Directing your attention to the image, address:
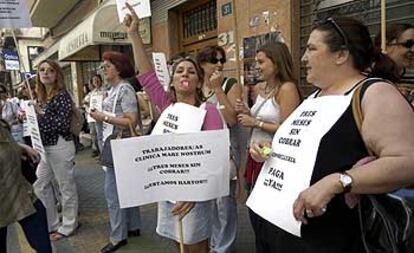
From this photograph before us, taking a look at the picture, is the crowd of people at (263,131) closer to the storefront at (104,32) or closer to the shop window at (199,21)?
the shop window at (199,21)

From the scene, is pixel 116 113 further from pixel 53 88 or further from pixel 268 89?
pixel 268 89

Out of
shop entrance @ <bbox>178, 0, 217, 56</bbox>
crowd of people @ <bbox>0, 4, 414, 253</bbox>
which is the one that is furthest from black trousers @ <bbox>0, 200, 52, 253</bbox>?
shop entrance @ <bbox>178, 0, 217, 56</bbox>

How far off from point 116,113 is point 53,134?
863 millimetres

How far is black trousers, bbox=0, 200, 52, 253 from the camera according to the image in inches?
115

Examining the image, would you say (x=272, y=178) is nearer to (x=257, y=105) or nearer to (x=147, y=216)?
(x=257, y=105)

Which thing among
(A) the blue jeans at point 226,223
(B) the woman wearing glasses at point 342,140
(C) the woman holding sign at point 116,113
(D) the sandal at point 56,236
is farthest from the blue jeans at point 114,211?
(B) the woman wearing glasses at point 342,140

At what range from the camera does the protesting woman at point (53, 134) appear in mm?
4219

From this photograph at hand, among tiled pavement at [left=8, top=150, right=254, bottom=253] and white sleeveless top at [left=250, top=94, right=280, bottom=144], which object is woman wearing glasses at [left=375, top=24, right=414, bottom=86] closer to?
white sleeveless top at [left=250, top=94, right=280, bottom=144]

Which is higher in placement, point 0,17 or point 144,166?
point 0,17

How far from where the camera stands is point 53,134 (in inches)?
166

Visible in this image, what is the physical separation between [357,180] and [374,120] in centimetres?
21

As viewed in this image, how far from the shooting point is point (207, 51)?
357 cm

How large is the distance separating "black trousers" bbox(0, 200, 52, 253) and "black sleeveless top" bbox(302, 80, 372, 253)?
2.07 m

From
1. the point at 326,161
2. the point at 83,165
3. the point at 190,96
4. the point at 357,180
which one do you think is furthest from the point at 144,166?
the point at 83,165
